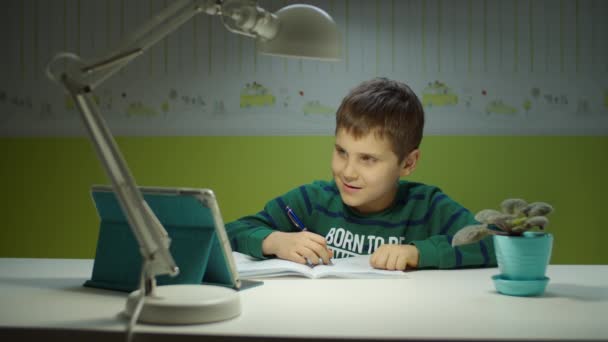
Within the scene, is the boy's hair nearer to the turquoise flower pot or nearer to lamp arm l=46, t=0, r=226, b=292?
the turquoise flower pot

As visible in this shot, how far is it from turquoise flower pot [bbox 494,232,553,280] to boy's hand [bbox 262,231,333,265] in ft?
1.43

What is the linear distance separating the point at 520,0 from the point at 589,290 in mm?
2083

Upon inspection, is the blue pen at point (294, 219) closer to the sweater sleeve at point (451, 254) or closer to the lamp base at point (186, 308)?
the sweater sleeve at point (451, 254)

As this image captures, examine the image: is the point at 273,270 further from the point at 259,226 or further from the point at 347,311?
the point at 259,226

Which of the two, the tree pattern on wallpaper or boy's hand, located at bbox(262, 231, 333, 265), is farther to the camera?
the tree pattern on wallpaper

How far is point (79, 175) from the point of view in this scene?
3.03 metres

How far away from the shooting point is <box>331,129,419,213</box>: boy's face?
1.73 metres

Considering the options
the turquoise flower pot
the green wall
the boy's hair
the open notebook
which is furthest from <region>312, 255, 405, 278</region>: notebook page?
the green wall

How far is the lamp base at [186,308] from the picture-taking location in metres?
0.85

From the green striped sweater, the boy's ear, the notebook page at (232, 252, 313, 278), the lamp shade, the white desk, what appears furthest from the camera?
the boy's ear

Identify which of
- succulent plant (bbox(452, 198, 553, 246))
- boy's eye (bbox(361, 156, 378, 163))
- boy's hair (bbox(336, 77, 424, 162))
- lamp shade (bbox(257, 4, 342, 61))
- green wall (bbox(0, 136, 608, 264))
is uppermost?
lamp shade (bbox(257, 4, 342, 61))

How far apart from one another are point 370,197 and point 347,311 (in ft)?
2.73

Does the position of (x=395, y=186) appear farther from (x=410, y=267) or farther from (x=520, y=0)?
(x=520, y=0)

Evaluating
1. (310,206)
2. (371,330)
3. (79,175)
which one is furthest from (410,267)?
(79,175)
